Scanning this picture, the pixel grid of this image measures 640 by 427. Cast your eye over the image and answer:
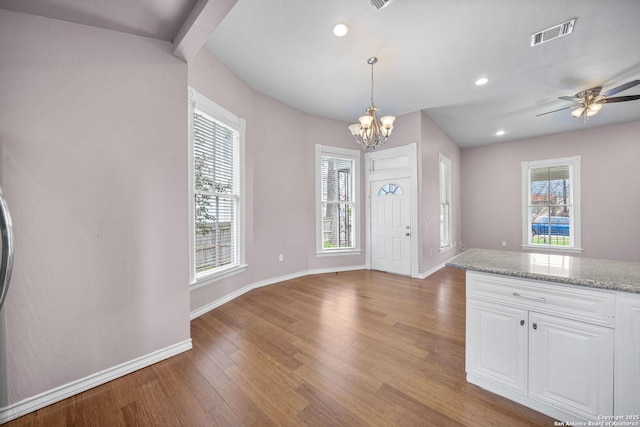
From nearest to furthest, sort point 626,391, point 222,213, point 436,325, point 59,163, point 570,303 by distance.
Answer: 1. point 626,391
2. point 570,303
3. point 59,163
4. point 436,325
5. point 222,213

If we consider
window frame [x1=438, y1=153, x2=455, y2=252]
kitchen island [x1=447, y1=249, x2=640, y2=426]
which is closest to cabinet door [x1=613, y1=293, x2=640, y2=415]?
kitchen island [x1=447, y1=249, x2=640, y2=426]

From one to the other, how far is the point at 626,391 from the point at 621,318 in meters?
0.37

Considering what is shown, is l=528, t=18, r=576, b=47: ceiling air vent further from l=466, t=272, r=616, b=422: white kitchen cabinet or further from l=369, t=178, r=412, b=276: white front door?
l=466, t=272, r=616, b=422: white kitchen cabinet

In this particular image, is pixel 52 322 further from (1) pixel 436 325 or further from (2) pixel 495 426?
(1) pixel 436 325

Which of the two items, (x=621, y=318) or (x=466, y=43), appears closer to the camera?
(x=621, y=318)

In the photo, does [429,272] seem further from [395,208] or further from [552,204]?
[552,204]

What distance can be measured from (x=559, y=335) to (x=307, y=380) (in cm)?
159

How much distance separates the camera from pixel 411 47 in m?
2.70

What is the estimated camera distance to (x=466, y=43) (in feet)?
8.58

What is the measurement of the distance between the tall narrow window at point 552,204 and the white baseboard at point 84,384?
756 cm

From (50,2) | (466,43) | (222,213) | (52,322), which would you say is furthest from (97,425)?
(466,43)

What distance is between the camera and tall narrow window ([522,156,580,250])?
214 inches

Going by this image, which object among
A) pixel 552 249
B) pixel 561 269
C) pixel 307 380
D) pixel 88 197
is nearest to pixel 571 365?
pixel 561 269

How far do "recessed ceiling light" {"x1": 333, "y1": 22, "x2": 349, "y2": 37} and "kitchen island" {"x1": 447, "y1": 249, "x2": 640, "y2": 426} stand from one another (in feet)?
7.92
